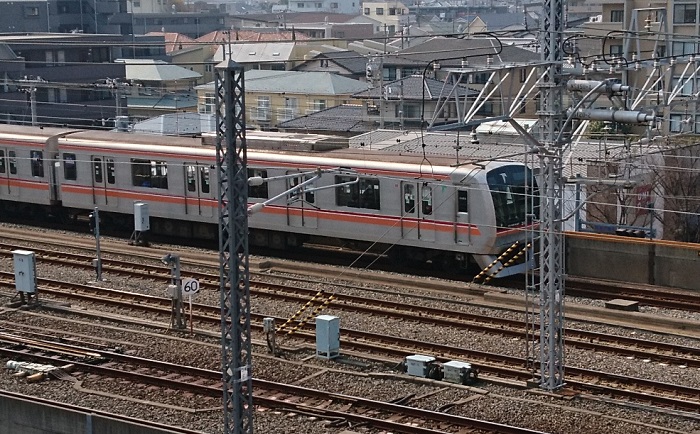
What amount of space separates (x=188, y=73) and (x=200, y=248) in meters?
34.4

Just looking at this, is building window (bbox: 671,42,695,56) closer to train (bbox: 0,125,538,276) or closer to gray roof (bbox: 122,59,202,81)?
train (bbox: 0,125,538,276)

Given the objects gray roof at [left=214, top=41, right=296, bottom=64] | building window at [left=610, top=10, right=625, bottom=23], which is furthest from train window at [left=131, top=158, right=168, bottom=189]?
gray roof at [left=214, top=41, right=296, bottom=64]

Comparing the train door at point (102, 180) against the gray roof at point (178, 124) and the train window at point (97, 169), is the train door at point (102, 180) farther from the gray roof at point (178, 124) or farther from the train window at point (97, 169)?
the gray roof at point (178, 124)

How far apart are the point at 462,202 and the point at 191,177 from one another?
5.81 meters

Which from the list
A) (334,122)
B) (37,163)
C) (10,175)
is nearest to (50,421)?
(37,163)

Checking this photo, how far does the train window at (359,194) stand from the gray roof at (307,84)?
26.6 m

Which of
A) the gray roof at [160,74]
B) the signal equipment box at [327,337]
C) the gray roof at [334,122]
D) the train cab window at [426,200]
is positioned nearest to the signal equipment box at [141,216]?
the train cab window at [426,200]

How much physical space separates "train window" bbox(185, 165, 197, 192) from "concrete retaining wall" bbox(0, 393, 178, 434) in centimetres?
961

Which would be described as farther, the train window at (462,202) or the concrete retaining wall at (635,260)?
the concrete retaining wall at (635,260)

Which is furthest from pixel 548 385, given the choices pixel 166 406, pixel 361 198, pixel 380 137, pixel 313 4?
pixel 313 4

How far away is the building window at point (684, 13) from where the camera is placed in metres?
33.7

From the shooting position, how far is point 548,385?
44.1 ft

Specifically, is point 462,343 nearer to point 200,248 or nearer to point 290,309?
point 290,309

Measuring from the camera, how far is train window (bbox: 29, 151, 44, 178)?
81.6ft
